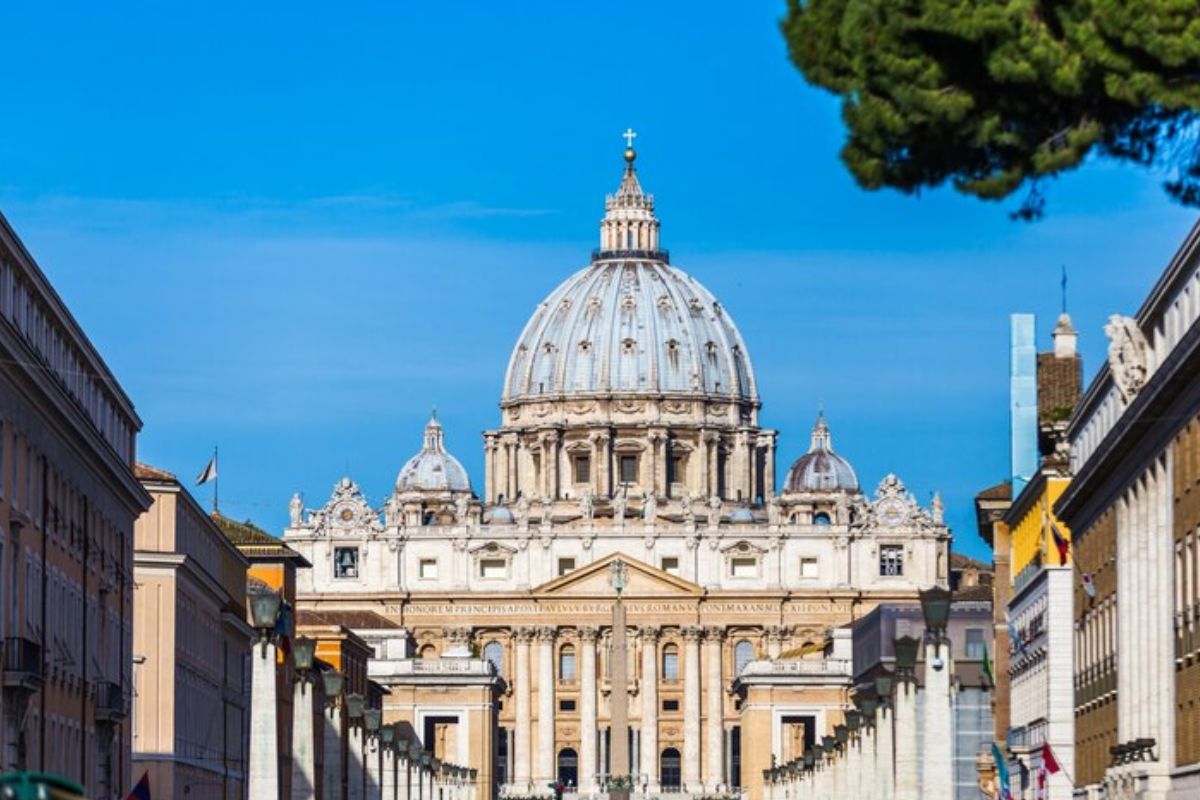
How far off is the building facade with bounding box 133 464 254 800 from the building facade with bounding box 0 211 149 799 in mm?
3740

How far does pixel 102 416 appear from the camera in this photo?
64.0 metres

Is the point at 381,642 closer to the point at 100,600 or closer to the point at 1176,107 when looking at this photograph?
the point at 100,600

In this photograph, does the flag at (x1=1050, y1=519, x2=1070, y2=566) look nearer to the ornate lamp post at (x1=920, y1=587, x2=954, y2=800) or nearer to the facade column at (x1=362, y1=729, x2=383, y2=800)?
the facade column at (x1=362, y1=729, x2=383, y2=800)

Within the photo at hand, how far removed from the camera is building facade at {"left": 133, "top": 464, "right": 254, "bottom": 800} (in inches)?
2916

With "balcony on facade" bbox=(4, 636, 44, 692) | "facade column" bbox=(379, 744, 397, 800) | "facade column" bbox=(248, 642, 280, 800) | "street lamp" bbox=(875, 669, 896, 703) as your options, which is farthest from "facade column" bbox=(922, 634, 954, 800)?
"facade column" bbox=(379, 744, 397, 800)

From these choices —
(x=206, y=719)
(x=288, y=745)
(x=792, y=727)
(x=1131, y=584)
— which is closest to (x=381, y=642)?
(x=792, y=727)

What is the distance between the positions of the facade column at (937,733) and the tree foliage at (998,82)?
1849 cm

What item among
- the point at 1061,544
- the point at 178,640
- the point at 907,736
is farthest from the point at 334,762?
the point at 907,736

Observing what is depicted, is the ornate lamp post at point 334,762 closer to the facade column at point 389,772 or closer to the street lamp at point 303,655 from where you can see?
the facade column at point 389,772

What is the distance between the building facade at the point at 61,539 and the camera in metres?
49.2

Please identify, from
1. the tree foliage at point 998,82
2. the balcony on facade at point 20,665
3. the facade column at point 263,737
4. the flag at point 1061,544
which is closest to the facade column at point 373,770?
the flag at point 1061,544

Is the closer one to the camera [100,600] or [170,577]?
[100,600]

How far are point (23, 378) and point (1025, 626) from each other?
35.0 m

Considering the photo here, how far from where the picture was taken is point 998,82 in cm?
2370
